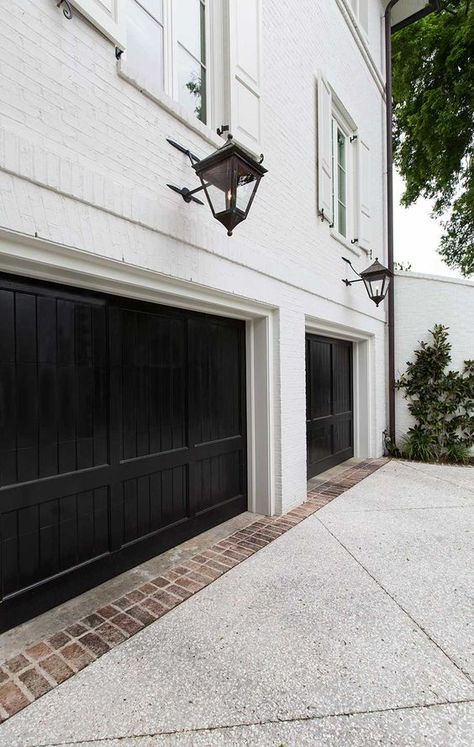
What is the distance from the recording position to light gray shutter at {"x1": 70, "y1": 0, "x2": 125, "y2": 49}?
2.12 m

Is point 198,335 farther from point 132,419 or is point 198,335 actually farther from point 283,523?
point 283,523

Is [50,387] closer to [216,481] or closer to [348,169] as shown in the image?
[216,481]

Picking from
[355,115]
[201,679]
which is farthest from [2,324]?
[355,115]

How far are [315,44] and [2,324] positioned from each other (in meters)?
4.93

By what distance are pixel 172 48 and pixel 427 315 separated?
5.60 m

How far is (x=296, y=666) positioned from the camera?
187 cm

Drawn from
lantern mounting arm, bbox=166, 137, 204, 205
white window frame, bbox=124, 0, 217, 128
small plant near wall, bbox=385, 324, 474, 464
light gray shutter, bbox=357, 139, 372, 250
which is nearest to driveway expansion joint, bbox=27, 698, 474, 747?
lantern mounting arm, bbox=166, 137, 204, 205

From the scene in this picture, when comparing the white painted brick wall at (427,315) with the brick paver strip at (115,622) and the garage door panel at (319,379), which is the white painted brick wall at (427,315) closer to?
the garage door panel at (319,379)

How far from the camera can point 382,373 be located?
6.81m

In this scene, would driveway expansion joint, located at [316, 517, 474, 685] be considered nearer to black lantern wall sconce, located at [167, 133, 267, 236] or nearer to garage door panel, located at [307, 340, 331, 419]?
garage door panel, located at [307, 340, 331, 419]

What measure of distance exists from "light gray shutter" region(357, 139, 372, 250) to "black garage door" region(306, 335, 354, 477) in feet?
5.40

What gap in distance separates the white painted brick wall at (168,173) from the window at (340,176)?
415 mm

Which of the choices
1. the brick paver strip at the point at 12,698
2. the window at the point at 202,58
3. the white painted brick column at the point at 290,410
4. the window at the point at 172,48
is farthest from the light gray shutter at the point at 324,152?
the brick paver strip at the point at 12,698

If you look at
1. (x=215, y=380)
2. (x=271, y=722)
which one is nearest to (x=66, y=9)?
(x=215, y=380)
